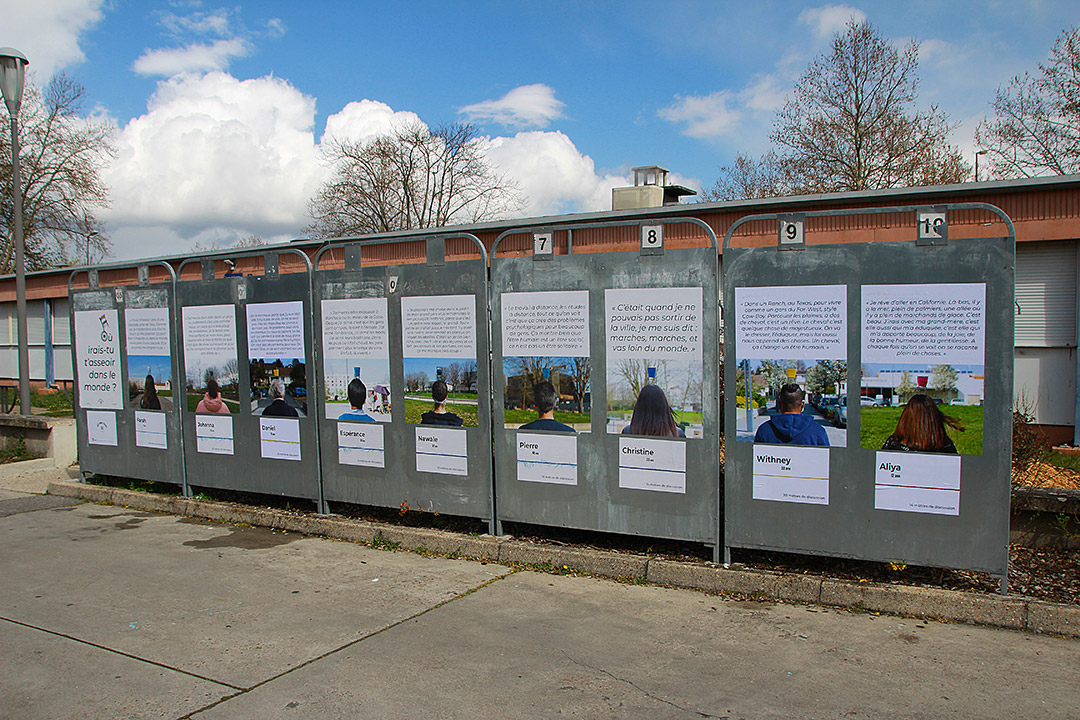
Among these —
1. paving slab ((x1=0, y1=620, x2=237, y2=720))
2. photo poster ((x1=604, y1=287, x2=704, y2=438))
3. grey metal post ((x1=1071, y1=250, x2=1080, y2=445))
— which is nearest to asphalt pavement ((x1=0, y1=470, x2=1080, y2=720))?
paving slab ((x1=0, y1=620, x2=237, y2=720))

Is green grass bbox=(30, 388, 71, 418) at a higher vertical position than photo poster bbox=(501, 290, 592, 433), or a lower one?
lower

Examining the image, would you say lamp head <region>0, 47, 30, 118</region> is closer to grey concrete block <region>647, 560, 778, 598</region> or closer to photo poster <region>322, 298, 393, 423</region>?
photo poster <region>322, 298, 393, 423</region>

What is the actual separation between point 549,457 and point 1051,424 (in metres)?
8.56

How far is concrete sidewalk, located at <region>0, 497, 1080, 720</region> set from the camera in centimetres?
371

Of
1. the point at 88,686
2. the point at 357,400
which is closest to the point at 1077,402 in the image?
the point at 357,400

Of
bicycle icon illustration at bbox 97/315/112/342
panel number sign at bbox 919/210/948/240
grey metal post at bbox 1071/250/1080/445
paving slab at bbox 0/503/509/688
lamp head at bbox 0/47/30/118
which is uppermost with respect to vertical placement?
lamp head at bbox 0/47/30/118

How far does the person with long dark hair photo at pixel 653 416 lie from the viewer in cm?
566

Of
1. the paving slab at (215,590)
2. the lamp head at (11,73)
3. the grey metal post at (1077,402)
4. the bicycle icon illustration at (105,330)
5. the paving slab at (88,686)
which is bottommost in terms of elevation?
the paving slab at (215,590)

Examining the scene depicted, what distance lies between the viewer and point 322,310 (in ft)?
23.9

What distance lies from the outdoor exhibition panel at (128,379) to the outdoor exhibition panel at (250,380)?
0.28 m

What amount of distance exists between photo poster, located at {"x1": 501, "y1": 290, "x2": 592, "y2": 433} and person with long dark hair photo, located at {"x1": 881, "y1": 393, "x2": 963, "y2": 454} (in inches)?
88.8

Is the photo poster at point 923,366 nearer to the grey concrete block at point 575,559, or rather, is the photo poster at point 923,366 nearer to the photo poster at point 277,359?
the grey concrete block at point 575,559

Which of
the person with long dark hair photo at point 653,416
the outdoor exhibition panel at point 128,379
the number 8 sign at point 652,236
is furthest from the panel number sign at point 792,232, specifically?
the outdoor exhibition panel at point 128,379

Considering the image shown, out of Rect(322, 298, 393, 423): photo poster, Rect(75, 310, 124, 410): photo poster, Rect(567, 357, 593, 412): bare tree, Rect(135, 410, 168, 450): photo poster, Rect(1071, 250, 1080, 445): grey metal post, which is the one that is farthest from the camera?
Rect(1071, 250, 1080, 445): grey metal post
